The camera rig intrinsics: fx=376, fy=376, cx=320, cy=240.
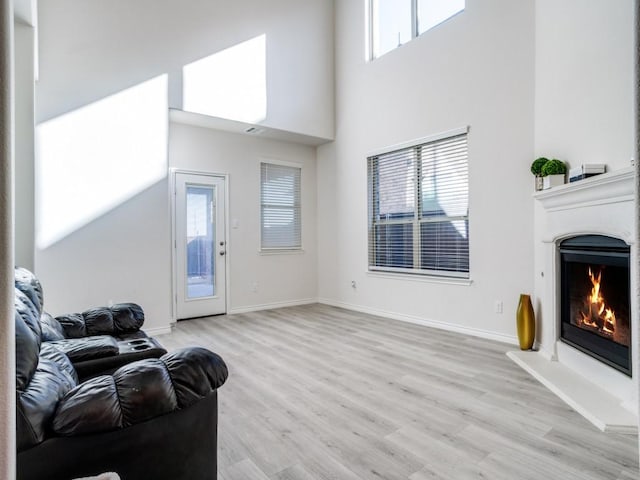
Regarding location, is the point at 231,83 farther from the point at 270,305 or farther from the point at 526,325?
the point at 526,325

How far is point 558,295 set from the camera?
3.18 m

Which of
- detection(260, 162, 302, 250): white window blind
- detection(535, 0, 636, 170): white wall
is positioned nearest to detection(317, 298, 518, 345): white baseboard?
detection(260, 162, 302, 250): white window blind

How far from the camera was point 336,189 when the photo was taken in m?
6.04

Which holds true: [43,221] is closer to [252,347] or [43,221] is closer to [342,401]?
[252,347]

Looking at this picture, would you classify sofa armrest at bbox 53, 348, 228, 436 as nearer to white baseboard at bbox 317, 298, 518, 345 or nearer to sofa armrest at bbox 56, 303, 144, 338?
sofa armrest at bbox 56, 303, 144, 338

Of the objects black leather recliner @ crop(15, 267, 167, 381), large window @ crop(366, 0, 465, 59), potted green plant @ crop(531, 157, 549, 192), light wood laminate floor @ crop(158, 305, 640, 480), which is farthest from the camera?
large window @ crop(366, 0, 465, 59)

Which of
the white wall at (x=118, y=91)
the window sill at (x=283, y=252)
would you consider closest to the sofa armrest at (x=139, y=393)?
the white wall at (x=118, y=91)

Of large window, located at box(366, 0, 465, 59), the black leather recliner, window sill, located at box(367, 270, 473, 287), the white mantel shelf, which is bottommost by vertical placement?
the black leather recliner

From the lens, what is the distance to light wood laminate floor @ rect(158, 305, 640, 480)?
1.77m

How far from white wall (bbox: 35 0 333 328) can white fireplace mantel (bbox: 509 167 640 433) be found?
3742 mm

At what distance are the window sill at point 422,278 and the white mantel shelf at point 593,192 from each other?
127 cm

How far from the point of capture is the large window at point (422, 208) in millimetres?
4320

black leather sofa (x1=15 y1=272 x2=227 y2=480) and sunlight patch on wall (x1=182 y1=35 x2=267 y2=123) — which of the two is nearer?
black leather sofa (x1=15 y1=272 x2=227 y2=480)

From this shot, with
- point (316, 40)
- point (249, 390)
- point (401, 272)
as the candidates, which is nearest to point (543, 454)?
point (249, 390)
